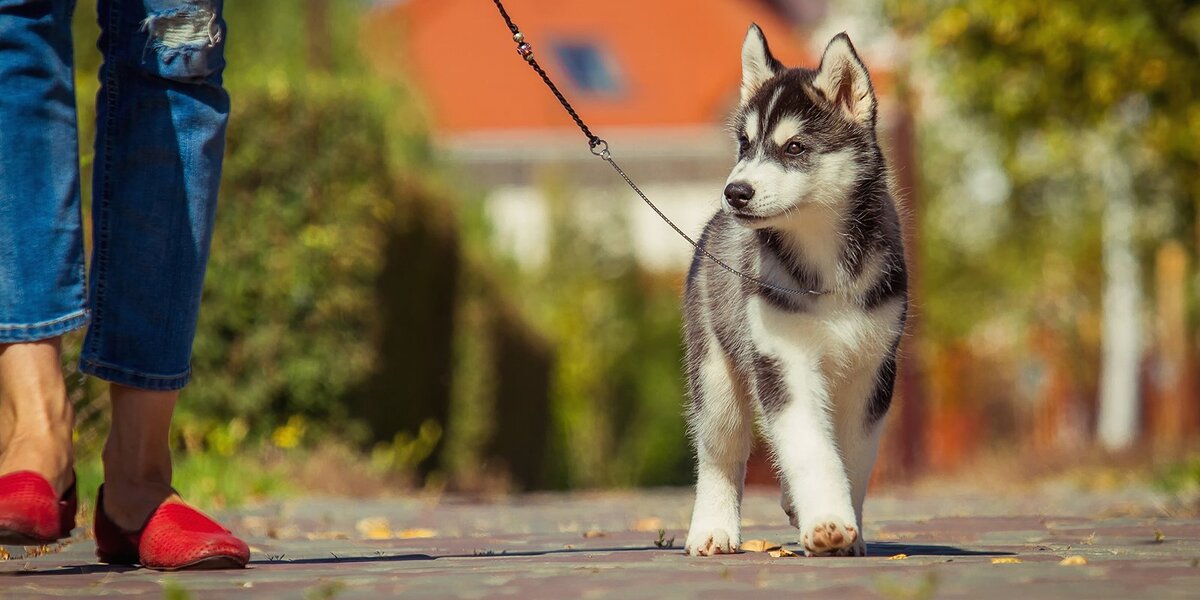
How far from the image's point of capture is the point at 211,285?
962 centimetres

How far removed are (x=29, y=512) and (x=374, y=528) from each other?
2.63 metres

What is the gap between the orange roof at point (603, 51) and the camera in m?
38.8

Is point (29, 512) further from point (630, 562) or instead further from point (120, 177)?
point (630, 562)

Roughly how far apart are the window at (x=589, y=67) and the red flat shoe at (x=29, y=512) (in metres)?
35.3

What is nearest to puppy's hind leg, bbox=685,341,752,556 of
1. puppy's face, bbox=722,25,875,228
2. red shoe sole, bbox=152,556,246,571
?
puppy's face, bbox=722,25,875,228

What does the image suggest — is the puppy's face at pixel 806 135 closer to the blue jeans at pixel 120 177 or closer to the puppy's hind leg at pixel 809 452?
the puppy's hind leg at pixel 809 452

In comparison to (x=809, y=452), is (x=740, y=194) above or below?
above

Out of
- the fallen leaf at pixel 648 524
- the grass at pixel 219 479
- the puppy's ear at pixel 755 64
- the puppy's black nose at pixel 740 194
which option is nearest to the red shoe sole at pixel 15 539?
the puppy's black nose at pixel 740 194

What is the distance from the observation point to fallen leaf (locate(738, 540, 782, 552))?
4.77m

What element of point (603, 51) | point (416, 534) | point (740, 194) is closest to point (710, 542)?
point (740, 194)

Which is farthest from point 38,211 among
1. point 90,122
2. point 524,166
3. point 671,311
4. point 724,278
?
point 524,166

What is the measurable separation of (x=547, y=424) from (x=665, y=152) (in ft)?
72.6

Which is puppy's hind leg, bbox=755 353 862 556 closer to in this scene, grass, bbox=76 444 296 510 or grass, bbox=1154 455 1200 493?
grass, bbox=76 444 296 510

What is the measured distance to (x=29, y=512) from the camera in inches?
147
